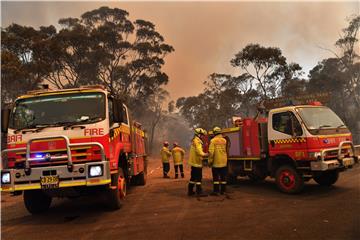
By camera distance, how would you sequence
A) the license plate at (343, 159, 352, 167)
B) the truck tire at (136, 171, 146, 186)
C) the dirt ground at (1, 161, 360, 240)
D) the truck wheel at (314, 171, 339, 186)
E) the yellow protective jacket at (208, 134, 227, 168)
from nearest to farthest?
1. the dirt ground at (1, 161, 360, 240)
2. the license plate at (343, 159, 352, 167)
3. the yellow protective jacket at (208, 134, 227, 168)
4. the truck wheel at (314, 171, 339, 186)
5. the truck tire at (136, 171, 146, 186)

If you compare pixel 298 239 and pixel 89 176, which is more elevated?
pixel 89 176

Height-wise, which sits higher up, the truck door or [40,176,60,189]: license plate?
the truck door

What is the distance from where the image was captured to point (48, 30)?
99.8ft

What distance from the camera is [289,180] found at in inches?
370

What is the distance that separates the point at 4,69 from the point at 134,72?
15474mm

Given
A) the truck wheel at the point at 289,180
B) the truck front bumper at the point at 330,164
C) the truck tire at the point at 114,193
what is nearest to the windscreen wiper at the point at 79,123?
the truck tire at the point at 114,193

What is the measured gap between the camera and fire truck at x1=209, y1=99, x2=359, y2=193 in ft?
29.3

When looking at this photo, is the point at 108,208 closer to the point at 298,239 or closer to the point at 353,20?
the point at 298,239

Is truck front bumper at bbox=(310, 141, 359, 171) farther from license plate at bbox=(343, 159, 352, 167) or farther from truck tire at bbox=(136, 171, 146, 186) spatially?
truck tire at bbox=(136, 171, 146, 186)

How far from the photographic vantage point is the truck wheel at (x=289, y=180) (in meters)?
9.18

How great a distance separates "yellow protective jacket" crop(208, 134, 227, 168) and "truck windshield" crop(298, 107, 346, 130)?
7.35 ft

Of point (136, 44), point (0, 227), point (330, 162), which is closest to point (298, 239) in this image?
point (330, 162)

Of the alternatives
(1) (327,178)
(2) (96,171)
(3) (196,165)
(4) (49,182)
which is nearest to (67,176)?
(4) (49,182)

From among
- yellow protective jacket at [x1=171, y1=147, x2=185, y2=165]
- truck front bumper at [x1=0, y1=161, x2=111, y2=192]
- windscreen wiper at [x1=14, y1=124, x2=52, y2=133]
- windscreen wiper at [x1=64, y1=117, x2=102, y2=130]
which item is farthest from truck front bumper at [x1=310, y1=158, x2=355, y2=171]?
yellow protective jacket at [x1=171, y1=147, x2=185, y2=165]
